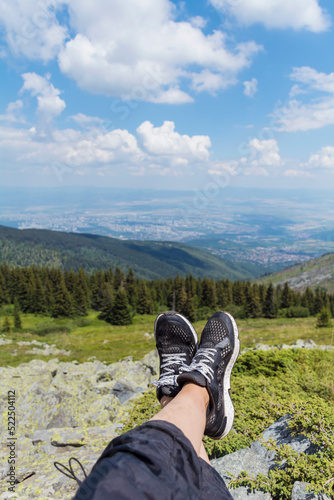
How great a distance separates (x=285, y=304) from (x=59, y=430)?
65.5 m

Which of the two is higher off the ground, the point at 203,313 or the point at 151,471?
the point at 151,471

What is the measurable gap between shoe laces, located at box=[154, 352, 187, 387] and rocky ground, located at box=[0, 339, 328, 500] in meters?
1.07

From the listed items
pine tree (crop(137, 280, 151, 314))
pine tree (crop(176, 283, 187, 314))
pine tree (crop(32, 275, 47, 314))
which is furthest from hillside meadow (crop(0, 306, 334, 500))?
pine tree (crop(32, 275, 47, 314))

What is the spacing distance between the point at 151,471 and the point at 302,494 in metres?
1.73

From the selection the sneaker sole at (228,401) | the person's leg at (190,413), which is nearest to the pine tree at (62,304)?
the sneaker sole at (228,401)

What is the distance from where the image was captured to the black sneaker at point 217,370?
3.12 metres

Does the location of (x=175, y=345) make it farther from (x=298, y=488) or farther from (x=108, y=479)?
(x=108, y=479)

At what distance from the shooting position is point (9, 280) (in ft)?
227

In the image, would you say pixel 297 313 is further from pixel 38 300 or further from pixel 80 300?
pixel 38 300

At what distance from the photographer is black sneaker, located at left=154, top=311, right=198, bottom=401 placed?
4.32 metres

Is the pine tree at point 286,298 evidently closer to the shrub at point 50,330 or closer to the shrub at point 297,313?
the shrub at point 297,313

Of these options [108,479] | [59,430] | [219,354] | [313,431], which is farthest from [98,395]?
[108,479]

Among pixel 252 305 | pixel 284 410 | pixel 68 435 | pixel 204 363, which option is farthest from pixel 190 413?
pixel 252 305

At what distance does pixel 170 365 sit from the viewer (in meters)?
4.27
